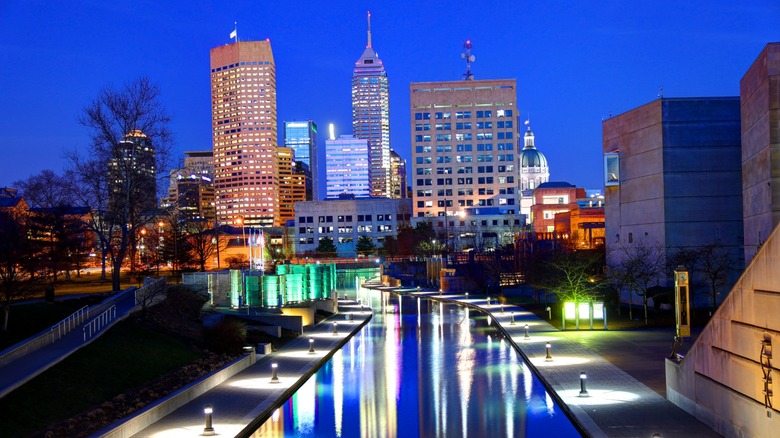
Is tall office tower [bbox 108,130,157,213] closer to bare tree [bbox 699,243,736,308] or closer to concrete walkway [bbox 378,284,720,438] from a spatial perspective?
concrete walkway [bbox 378,284,720,438]

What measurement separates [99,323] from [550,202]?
140 m

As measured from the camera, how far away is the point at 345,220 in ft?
586

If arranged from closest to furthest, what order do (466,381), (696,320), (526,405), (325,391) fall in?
1. (526,405)
2. (325,391)
3. (466,381)
4. (696,320)

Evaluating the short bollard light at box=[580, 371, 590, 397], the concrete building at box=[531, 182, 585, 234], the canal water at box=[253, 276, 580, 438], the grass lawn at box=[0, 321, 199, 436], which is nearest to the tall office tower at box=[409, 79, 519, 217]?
the concrete building at box=[531, 182, 585, 234]

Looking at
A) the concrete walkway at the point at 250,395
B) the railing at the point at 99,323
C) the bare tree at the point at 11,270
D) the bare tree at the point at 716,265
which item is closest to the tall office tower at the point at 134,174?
the bare tree at the point at 11,270

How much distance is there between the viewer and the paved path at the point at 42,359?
1872 centimetres

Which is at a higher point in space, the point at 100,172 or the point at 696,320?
the point at 100,172

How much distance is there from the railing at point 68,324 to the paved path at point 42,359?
0.11 metres

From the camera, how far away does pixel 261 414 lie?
19625 mm

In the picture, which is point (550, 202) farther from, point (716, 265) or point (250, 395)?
point (250, 395)

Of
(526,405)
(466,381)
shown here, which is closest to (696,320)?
(466,381)

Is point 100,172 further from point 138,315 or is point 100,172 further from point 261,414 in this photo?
point 261,414

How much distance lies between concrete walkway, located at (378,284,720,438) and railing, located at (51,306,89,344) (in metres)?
15.3

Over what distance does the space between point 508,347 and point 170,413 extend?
1818 cm
